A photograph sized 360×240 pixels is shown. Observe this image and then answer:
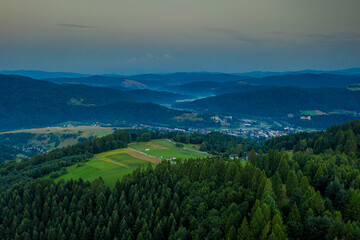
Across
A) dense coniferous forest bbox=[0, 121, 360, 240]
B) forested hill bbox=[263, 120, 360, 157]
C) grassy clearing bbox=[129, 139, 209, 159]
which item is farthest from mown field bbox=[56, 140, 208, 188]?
forested hill bbox=[263, 120, 360, 157]

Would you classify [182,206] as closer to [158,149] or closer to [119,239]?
[119,239]

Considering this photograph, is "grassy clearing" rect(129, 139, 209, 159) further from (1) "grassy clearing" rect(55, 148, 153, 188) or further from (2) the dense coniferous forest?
(2) the dense coniferous forest

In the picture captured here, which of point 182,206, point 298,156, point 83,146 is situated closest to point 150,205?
point 182,206

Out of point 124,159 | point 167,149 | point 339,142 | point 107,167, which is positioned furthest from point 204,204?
point 167,149

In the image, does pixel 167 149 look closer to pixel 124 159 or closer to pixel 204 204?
pixel 124 159

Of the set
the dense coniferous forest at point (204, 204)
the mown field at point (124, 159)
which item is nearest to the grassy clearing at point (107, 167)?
→ the mown field at point (124, 159)

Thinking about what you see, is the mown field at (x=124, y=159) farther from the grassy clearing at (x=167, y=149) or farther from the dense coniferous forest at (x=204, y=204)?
the dense coniferous forest at (x=204, y=204)
